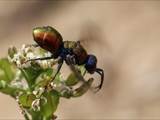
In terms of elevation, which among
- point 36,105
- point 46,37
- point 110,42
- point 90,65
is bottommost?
point 110,42

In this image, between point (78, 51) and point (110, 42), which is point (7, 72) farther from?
point (110, 42)

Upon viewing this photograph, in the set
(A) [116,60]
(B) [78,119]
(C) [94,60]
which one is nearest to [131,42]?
(A) [116,60]

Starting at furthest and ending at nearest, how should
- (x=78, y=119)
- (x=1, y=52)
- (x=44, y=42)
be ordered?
(x=1, y=52) < (x=78, y=119) < (x=44, y=42)

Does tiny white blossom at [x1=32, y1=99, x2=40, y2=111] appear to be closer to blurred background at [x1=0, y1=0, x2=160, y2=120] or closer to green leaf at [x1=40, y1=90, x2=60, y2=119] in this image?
green leaf at [x1=40, y1=90, x2=60, y2=119]

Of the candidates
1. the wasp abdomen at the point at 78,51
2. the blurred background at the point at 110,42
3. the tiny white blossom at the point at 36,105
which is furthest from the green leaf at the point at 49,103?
the blurred background at the point at 110,42

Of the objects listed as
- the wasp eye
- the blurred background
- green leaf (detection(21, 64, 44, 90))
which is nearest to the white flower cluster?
green leaf (detection(21, 64, 44, 90))

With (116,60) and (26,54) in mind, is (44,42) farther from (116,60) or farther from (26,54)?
(116,60)

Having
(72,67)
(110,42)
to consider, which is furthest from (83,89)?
(110,42)
